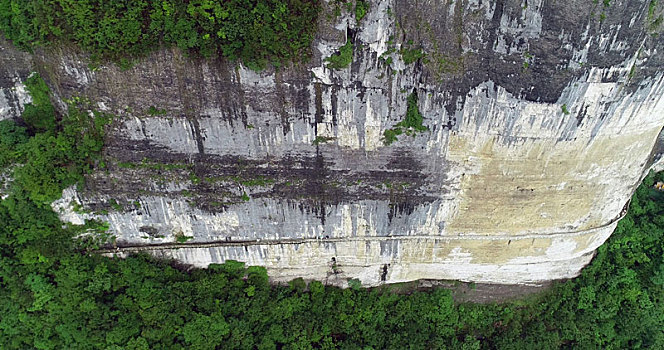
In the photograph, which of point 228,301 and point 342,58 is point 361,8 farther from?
point 228,301

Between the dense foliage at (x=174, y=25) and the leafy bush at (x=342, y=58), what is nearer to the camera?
the dense foliage at (x=174, y=25)

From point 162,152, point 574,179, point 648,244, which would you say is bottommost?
point 648,244

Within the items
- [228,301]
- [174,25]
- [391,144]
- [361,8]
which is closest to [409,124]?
[391,144]

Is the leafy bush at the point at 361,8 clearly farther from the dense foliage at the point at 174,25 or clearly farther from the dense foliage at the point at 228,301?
the dense foliage at the point at 228,301

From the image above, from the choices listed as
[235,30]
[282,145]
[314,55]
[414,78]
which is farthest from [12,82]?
[414,78]

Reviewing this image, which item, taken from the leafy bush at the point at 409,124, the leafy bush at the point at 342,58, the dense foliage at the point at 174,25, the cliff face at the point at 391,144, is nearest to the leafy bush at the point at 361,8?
the cliff face at the point at 391,144

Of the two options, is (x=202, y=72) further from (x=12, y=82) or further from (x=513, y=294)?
(x=513, y=294)

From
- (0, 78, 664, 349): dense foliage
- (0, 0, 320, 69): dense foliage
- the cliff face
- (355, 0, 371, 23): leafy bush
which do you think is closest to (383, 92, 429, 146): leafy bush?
the cliff face
